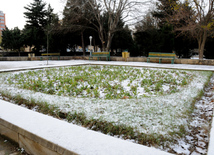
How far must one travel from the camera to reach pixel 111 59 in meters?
19.8

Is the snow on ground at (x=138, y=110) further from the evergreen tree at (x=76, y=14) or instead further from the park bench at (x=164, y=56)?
the evergreen tree at (x=76, y=14)

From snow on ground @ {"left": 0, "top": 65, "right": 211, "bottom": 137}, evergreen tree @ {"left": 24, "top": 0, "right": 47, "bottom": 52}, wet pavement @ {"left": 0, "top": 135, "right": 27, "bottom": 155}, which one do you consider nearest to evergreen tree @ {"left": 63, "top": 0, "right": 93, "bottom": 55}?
evergreen tree @ {"left": 24, "top": 0, "right": 47, "bottom": 52}

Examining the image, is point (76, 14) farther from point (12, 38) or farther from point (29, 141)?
point (29, 141)

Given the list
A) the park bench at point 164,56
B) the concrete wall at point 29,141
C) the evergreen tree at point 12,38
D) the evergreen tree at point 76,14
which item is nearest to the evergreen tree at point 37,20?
the evergreen tree at point 12,38

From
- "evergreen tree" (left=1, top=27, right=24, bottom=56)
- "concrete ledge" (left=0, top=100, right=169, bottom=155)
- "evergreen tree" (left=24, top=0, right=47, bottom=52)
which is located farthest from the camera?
"evergreen tree" (left=24, top=0, right=47, bottom=52)

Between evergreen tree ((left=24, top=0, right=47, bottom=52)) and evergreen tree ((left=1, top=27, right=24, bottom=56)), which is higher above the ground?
evergreen tree ((left=24, top=0, right=47, bottom=52))

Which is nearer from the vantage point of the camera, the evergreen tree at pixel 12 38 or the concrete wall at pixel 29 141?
the concrete wall at pixel 29 141

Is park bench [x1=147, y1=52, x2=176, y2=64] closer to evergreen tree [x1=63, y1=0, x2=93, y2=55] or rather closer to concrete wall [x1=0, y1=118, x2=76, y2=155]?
evergreen tree [x1=63, y1=0, x2=93, y2=55]

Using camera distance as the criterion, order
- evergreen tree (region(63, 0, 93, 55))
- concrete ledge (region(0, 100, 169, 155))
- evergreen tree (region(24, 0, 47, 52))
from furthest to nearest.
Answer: evergreen tree (region(24, 0, 47, 52))
evergreen tree (region(63, 0, 93, 55))
concrete ledge (region(0, 100, 169, 155))

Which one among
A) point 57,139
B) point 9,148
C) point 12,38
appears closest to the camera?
point 57,139

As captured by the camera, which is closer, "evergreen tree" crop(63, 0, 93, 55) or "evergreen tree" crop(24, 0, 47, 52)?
"evergreen tree" crop(63, 0, 93, 55)

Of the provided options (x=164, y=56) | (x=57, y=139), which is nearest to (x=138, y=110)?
(x=57, y=139)

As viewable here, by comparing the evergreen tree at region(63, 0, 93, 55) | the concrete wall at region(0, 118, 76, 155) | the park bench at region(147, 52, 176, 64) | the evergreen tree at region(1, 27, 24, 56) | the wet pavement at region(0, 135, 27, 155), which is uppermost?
the evergreen tree at region(63, 0, 93, 55)

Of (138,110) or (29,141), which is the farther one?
(138,110)
